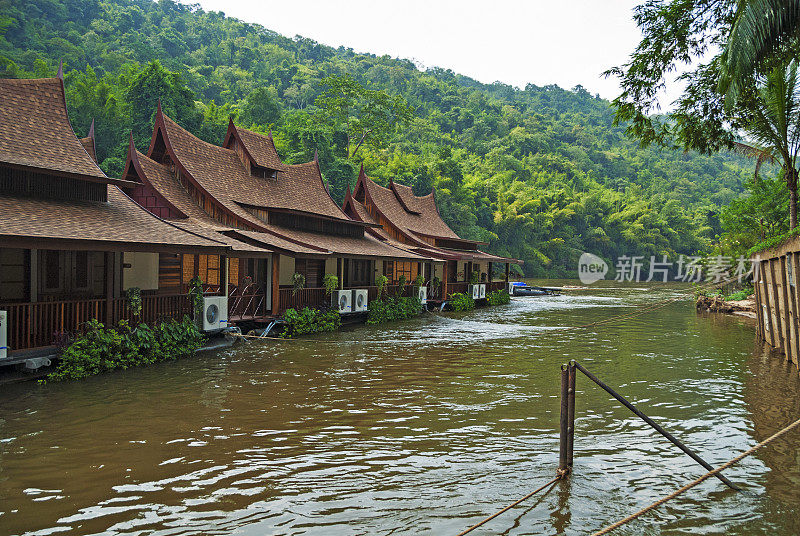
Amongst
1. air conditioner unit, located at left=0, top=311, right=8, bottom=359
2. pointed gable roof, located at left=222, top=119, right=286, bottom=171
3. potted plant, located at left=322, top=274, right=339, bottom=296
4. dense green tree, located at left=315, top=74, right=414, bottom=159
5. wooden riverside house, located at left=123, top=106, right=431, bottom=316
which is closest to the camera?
air conditioner unit, located at left=0, top=311, right=8, bottom=359

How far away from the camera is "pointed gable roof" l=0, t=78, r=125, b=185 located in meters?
13.6

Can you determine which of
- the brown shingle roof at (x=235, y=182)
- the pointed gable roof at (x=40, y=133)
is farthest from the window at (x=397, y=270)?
the pointed gable roof at (x=40, y=133)

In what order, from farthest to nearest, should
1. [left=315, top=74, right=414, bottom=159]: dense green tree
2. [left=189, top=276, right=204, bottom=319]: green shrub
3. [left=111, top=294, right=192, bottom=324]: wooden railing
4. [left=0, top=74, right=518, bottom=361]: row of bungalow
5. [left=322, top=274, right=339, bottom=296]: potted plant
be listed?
[left=315, top=74, right=414, bottom=159]: dense green tree
[left=322, top=274, right=339, bottom=296]: potted plant
[left=189, top=276, right=204, bottom=319]: green shrub
[left=111, top=294, right=192, bottom=324]: wooden railing
[left=0, top=74, right=518, bottom=361]: row of bungalow

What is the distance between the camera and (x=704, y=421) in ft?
34.6

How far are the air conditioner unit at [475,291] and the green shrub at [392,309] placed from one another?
7.36 metres

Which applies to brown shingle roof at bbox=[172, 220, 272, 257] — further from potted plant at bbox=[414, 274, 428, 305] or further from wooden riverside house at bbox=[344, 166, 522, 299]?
wooden riverside house at bbox=[344, 166, 522, 299]

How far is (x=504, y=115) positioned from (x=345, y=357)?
11485cm

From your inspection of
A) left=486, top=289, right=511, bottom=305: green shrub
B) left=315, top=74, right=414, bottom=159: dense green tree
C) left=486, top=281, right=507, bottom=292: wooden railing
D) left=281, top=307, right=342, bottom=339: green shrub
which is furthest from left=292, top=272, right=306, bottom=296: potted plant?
left=315, top=74, right=414, bottom=159: dense green tree

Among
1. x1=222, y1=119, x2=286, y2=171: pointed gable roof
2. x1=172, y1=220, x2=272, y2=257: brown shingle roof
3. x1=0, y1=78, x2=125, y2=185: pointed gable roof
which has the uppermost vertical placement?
x1=222, y1=119, x2=286, y2=171: pointed gable roof

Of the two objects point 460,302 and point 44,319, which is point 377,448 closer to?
point 44,319

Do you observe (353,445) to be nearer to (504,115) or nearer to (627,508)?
(627,508)

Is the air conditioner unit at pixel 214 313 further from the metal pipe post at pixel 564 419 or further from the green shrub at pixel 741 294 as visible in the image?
the green shrub at pixel 741 294

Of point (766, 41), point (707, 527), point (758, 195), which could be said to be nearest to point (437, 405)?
point (707, 527)

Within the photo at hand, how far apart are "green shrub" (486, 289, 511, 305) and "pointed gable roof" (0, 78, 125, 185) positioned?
27.2m
